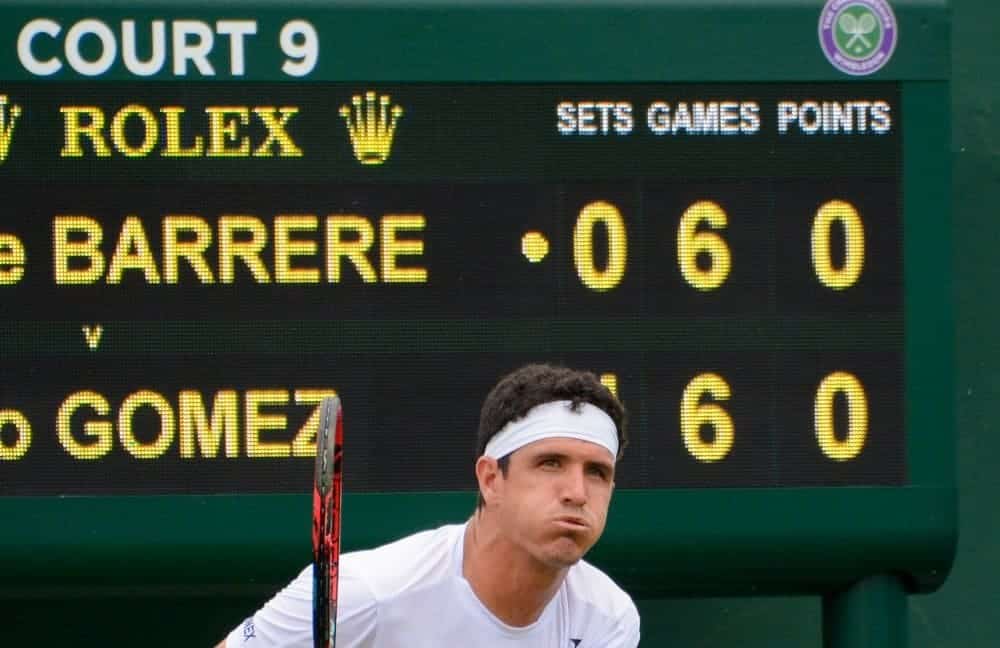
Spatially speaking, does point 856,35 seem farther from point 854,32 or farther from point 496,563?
point 496,563

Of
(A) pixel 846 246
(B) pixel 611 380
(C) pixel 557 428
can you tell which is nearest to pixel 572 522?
(C) pixel 557 428

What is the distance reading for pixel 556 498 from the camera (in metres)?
3.01

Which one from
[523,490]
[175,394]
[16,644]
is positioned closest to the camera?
[523,490]

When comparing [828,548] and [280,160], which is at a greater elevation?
Answer: [280,160]

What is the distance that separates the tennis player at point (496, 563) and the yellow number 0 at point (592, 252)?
5.27 feet

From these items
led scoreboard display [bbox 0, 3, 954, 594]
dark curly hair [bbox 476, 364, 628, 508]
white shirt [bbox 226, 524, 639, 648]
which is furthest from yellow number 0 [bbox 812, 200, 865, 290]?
white shirt [bbox 226, 524, 639, 648]

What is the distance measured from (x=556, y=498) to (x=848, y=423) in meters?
2.01

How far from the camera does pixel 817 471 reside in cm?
488

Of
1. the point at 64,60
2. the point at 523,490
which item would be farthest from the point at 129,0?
the point at 523,490

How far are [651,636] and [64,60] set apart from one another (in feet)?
7.98

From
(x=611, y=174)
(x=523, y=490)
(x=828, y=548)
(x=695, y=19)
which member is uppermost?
(x=695, y=19)

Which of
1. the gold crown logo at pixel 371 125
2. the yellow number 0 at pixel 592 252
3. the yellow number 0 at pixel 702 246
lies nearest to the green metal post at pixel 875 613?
the yellow number 0 at pixel 702 246

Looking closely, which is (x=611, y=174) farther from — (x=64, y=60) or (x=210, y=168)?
(x=64, y=60)

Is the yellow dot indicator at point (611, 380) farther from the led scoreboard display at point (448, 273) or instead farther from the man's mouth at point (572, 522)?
the man's mouth at point (572, 522)
